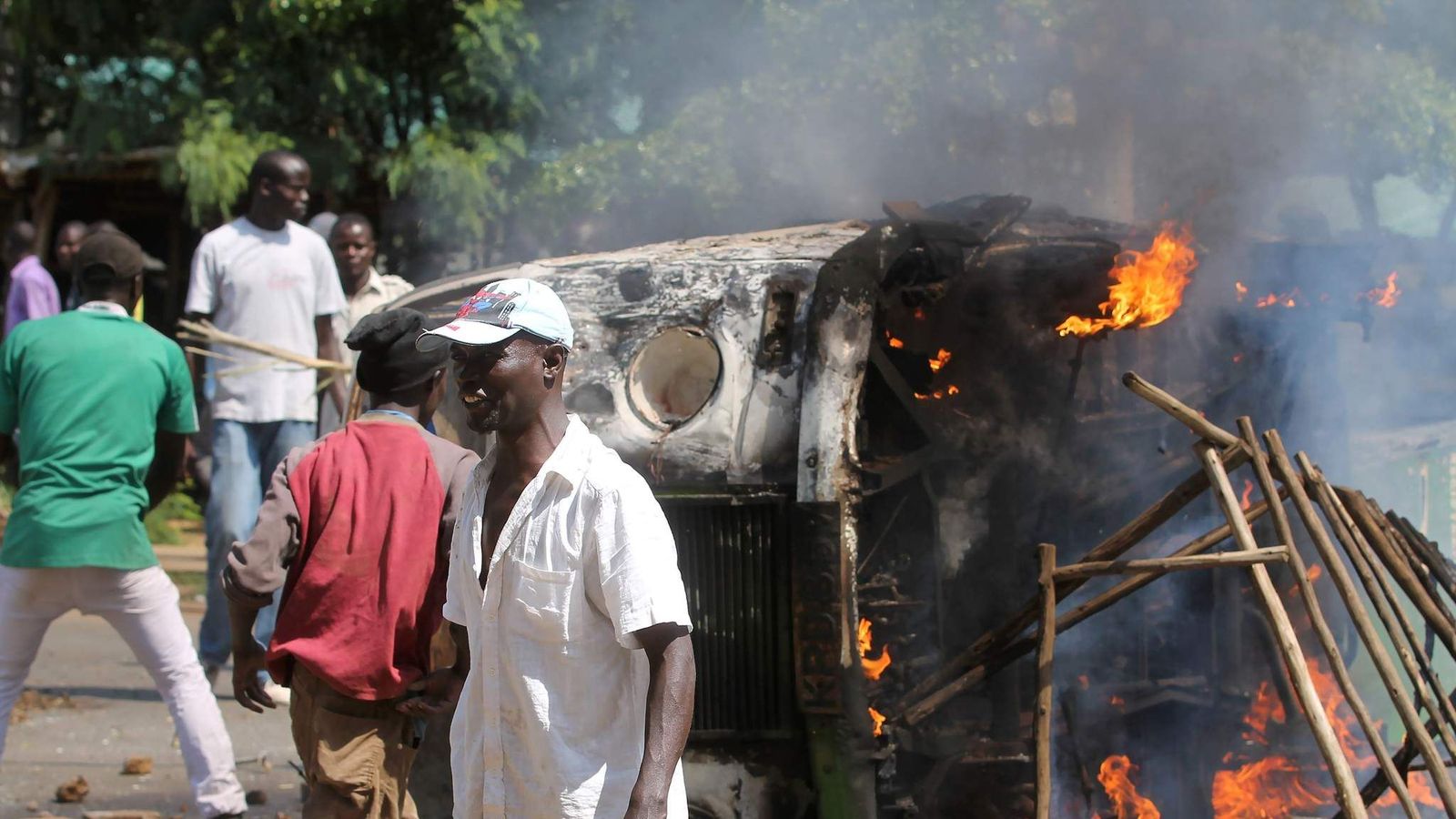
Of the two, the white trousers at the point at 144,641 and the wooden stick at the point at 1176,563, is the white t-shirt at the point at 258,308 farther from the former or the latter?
the wooden stick at the point at 1176,563

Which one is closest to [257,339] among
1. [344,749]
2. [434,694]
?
[344,749]

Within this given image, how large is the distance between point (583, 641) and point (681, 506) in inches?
78.1

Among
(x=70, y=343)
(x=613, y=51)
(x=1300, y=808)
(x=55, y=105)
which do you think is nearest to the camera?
(x=70, y=343)

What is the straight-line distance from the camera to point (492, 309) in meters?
2.94

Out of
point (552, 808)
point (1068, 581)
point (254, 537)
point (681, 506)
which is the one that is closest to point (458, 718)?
point (552, 808)

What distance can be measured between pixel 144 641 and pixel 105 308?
1.09 m

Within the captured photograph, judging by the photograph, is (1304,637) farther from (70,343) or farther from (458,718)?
(70,343)

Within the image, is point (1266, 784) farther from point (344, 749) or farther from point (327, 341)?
point (327, 341)

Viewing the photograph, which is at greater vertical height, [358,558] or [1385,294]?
[1385,294]

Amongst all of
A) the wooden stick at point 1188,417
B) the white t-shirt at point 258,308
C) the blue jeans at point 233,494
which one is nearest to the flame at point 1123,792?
the wooden stick at point 1188,417

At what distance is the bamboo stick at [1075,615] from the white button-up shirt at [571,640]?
80.4 inches

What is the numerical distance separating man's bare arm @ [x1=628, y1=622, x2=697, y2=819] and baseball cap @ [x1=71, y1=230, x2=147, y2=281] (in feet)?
9.89

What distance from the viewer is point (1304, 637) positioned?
5.62 m

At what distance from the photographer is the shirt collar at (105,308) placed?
5.05 metres
